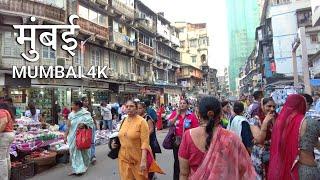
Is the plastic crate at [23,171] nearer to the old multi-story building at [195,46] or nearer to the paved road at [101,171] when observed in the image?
the paved road at [101,171]

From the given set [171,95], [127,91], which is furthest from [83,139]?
[171,95]

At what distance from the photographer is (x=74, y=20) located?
25.7 meters

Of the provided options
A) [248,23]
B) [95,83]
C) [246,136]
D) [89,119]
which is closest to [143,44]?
[95,83]

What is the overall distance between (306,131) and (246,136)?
1386 millimetres

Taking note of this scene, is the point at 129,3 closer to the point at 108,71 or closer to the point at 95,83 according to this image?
the point at 108,71

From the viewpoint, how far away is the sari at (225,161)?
9.95ft

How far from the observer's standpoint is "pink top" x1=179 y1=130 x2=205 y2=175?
3.23 metres

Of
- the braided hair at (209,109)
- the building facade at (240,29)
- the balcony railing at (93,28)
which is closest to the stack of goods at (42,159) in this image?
the braided hair at (209,109)

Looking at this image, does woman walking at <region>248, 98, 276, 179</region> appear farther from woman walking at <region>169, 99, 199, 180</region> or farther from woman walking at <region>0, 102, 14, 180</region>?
woman walking at <region>0, 102, 14, 180</region>

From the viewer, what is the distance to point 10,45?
21.8 m

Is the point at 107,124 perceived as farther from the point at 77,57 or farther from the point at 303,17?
the point at 303,17

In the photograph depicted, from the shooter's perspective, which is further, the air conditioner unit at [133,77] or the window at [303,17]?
the window at [303,17]

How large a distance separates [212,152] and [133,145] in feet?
8.22

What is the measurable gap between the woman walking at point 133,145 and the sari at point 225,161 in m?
2.30
